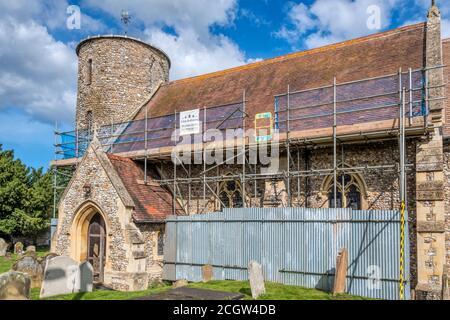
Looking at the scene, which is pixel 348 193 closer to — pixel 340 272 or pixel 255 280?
pixel 340 272

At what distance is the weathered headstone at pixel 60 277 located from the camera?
11406 millimetres

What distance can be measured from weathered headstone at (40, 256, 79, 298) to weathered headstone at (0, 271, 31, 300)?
232cm

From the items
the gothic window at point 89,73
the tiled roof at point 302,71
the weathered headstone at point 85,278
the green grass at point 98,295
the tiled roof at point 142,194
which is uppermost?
the gothic window at point 89,73

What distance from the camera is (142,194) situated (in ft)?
51.9

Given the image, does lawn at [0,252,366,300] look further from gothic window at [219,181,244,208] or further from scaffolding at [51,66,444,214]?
gothic window at [219,181,244,208]

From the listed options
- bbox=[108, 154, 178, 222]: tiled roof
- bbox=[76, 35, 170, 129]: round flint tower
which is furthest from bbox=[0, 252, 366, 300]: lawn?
bbox=[76, 35, 170, 129]: round flint tower

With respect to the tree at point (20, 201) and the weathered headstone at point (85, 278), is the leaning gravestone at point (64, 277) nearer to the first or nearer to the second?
→ the weathered headstone at point (85, 278)

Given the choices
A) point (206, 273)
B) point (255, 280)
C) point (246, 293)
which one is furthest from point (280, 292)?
point (206, 273)

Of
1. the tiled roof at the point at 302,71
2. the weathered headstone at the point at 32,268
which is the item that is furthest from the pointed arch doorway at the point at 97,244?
the tiled roof at the point at 302,71

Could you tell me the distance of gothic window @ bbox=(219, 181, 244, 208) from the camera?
52.5ft

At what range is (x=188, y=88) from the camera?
Answer: 21297 millimetres

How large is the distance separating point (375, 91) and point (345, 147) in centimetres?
209

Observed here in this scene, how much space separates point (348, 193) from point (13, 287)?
10361mm

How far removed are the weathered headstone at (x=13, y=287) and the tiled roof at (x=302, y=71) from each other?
979 centimetres
